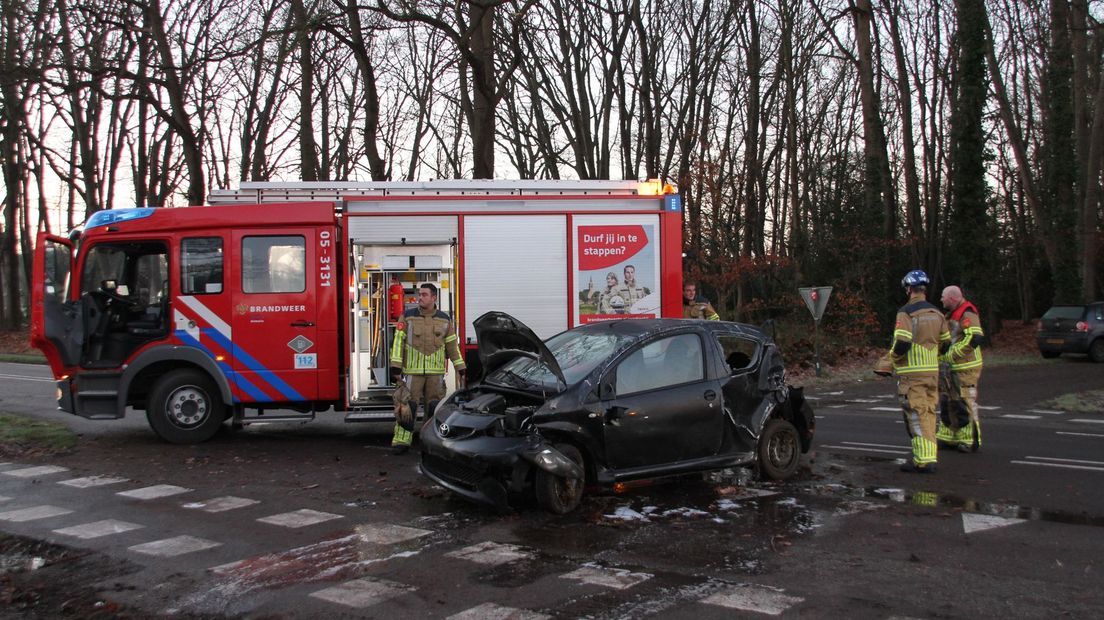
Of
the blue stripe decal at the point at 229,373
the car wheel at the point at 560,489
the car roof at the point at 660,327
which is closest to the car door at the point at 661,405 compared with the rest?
the car roof at the point at 660,327

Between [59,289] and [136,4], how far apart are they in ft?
27.6

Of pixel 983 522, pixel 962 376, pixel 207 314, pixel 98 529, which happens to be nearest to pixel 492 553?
pixel 98 529

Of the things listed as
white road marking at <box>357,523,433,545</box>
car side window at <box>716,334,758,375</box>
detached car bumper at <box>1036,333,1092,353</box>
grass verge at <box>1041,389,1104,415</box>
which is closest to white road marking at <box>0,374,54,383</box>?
white road marking at <box>357,523,433,545</box>

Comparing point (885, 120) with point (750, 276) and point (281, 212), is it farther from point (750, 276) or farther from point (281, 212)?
point (281, 212)

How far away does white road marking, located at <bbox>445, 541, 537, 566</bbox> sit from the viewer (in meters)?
5.63

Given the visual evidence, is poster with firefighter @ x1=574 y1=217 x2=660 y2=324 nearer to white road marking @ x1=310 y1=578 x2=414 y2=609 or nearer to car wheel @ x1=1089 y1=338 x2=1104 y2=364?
white road marking @ x1=310 y1=578 x2=414 y2=609

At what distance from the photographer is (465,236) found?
10578 millimetres

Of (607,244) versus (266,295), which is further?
(607,244)

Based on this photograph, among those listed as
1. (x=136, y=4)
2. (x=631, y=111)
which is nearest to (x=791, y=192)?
(x=631, y=111)

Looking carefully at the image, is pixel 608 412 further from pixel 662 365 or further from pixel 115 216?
pixel 115 216

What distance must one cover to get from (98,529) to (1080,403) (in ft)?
47.2

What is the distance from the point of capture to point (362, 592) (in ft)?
16.5

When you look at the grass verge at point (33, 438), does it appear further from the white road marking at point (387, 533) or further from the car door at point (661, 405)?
the car door at point (661, 405)

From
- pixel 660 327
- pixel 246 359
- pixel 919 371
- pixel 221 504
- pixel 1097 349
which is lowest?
pixel 221 504
